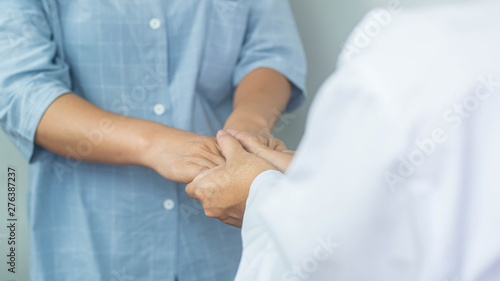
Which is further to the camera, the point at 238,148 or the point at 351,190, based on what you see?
the point at 238,148

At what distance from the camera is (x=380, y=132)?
36 cm

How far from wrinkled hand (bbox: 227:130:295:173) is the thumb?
2cm

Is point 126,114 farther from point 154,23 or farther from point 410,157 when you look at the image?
point 410,157

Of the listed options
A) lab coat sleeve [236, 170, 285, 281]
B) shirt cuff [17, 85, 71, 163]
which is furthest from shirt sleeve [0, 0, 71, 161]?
lab coat sleeve [236, 170, 285, 281]

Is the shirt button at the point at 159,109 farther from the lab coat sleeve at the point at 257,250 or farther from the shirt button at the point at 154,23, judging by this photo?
the lab coat sleeve at the point at 257,250

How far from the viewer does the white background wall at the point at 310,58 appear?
3.42ft

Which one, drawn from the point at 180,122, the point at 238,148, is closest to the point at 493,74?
the point at 238,148

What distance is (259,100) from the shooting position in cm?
91

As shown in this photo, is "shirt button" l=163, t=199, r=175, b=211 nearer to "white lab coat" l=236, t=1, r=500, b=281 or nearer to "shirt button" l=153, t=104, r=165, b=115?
"shirt button" l=153, t=104, r=165, b=115

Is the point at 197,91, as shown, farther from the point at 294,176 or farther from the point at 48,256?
the point at 294,176

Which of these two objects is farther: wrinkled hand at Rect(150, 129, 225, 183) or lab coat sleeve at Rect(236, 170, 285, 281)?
wrinkled hand at Rect(150, 129, 225, 183)

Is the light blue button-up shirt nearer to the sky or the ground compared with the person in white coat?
nearer to the ground

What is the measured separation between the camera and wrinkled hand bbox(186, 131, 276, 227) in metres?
0.66

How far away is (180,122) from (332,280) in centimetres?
53
